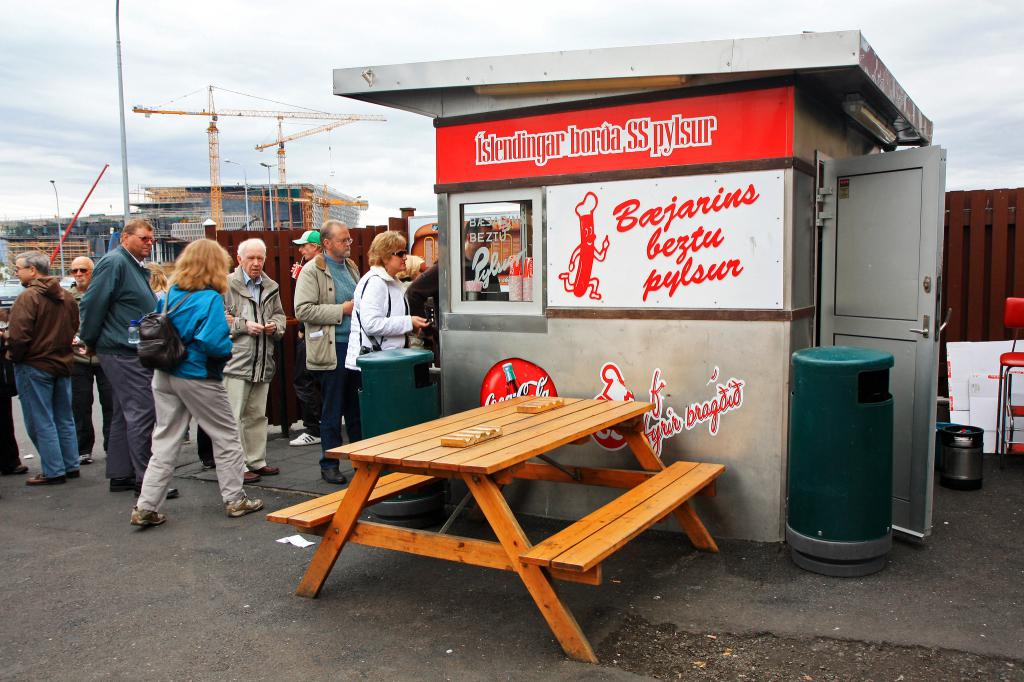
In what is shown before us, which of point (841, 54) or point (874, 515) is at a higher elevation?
point (841, 54)

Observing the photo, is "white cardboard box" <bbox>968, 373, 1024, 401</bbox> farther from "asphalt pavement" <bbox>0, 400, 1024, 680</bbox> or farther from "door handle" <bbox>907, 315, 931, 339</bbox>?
"door handle" <bbox>907, 315, 931, 339</bbox>

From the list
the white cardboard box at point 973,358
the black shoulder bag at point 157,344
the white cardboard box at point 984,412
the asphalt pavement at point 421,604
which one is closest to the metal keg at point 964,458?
the asphalt pavement at point 421,604

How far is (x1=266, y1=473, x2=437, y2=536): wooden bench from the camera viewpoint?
3939 mm

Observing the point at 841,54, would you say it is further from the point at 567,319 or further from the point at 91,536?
the point at 91,536

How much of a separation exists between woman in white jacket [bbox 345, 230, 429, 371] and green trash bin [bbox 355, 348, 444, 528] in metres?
0.42

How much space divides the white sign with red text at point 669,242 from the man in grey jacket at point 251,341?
257cm

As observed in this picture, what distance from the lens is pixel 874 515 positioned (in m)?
4.16

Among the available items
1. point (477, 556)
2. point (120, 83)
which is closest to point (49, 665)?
point (477, 556)

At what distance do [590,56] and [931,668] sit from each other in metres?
3.49

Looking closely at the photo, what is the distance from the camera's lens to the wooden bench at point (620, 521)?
3.29 m

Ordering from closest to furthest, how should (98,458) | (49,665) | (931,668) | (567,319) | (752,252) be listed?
(931,668), (49,665), (752,252), (567,319), (98,458)

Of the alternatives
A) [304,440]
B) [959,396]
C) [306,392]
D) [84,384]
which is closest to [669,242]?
[959,396]

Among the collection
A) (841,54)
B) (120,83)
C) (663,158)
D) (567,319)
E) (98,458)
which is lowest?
(98,458)

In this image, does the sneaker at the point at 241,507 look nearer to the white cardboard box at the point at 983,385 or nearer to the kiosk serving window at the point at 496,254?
the kiosk serving window at the point at 496,254
